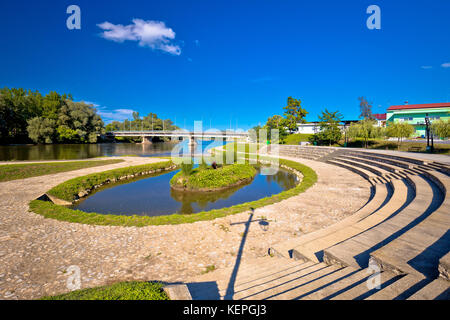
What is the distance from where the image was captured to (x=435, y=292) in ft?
8.29

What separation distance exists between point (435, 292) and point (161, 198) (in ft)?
39.2

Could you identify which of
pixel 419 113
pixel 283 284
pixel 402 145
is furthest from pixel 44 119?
pixel 419 113

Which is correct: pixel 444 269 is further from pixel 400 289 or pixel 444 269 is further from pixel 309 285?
pixel 309 285

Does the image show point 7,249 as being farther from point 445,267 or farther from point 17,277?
point 445,267

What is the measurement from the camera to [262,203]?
907 cm

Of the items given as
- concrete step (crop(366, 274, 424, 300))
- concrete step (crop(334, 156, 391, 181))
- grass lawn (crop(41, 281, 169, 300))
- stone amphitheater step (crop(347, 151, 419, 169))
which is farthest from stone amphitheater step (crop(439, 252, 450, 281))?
stone amphitheater step (crop(347, 151, 419, 169))

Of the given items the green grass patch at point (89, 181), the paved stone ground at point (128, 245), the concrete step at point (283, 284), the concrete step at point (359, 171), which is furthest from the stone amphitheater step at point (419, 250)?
the green grass patch at point (89, 181)

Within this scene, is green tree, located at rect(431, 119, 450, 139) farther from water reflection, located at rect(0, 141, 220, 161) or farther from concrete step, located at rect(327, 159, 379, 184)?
water reflection, located at rect(0, 141, 220, 161)

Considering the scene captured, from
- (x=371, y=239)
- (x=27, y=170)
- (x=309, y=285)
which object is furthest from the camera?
(x=27, y=170)

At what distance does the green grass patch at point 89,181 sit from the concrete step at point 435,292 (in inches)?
569

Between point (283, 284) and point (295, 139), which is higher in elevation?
point (295, 139)

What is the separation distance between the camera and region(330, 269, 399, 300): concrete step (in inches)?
109

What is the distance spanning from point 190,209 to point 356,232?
7.72 metres

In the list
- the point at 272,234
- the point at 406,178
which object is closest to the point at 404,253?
the point at 272,234
